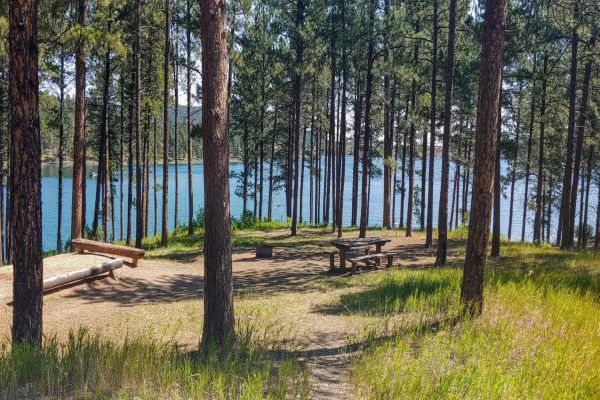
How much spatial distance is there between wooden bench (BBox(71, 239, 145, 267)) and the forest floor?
1.22ft

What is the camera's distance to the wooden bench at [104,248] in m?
12.3

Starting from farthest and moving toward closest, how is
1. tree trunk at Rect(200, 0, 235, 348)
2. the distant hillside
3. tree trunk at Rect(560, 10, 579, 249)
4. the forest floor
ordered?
the distant hillside
tree trunk at Rect(560, 10, 579, 249)
tree trunk at Rect(200, 0, 235, 348)
the forest floor

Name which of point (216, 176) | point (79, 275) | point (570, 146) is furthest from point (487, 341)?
point (570, 146)

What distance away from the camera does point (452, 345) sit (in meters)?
5.45

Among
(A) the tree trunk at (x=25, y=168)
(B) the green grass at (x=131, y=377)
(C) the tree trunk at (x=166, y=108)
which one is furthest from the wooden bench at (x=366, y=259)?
(C) the tree trunk at (x=166, y=108)

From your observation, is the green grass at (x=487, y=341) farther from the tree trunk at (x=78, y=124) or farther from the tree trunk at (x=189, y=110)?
the tree trunk at (x=189, y=110)

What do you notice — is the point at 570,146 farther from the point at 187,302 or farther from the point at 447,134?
the point at 187,302

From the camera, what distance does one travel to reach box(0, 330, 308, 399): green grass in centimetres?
384

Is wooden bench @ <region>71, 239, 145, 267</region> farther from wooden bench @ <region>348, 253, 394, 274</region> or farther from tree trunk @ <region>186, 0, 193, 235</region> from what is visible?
tree trunk @ <region>186, 0, 193, 235</region>

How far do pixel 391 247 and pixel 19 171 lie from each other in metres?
15.0

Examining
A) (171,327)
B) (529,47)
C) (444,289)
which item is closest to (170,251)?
(171,327)

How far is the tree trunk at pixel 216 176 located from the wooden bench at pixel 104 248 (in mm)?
7805

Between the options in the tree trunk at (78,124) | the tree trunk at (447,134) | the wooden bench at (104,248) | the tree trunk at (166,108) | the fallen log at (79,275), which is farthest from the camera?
the tree trunk at (166,108)

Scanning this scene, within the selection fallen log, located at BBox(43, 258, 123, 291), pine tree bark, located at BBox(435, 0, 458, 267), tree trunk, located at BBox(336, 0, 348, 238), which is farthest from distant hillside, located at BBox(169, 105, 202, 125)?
pine tree bark, located at BBox(435, 0, 458, 267)
